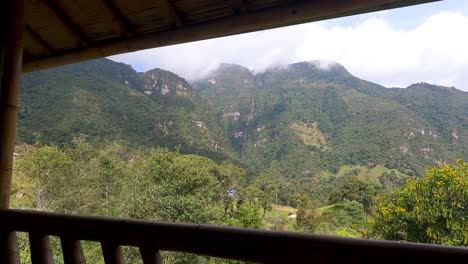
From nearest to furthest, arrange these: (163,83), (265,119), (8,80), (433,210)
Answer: (8,80) < (433,210) < (163,83) < (265,119)

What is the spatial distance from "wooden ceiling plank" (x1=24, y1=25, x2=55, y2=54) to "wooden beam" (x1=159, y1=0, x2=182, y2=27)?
39.8 inches

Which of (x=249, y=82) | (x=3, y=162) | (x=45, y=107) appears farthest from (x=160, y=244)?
(x=249, y=82)

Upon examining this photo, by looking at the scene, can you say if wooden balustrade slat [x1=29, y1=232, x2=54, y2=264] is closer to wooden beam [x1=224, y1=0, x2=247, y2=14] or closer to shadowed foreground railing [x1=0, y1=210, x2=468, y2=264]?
shadowed foreground railing [x1=0, y1=210, x2=468, y2=264]

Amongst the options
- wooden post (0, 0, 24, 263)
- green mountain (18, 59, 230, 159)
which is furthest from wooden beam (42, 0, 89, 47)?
green mountain (18, 59, 230, 159)

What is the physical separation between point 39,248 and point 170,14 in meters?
1.24

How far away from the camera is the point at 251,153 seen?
66875mm

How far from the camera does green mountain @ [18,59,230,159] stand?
31.8 m

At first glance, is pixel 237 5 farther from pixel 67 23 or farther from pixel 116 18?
pixel 67 23

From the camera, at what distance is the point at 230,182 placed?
26703 millimetres

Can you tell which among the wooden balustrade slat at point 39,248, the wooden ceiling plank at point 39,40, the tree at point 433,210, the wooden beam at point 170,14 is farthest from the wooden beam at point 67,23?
the tree at point 433,210

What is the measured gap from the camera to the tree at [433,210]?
23.9 ft

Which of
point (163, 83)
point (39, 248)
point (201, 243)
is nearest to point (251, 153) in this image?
point (163, 83)

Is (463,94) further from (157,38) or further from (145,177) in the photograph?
(157,38)

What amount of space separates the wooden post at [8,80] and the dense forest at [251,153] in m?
7.11
